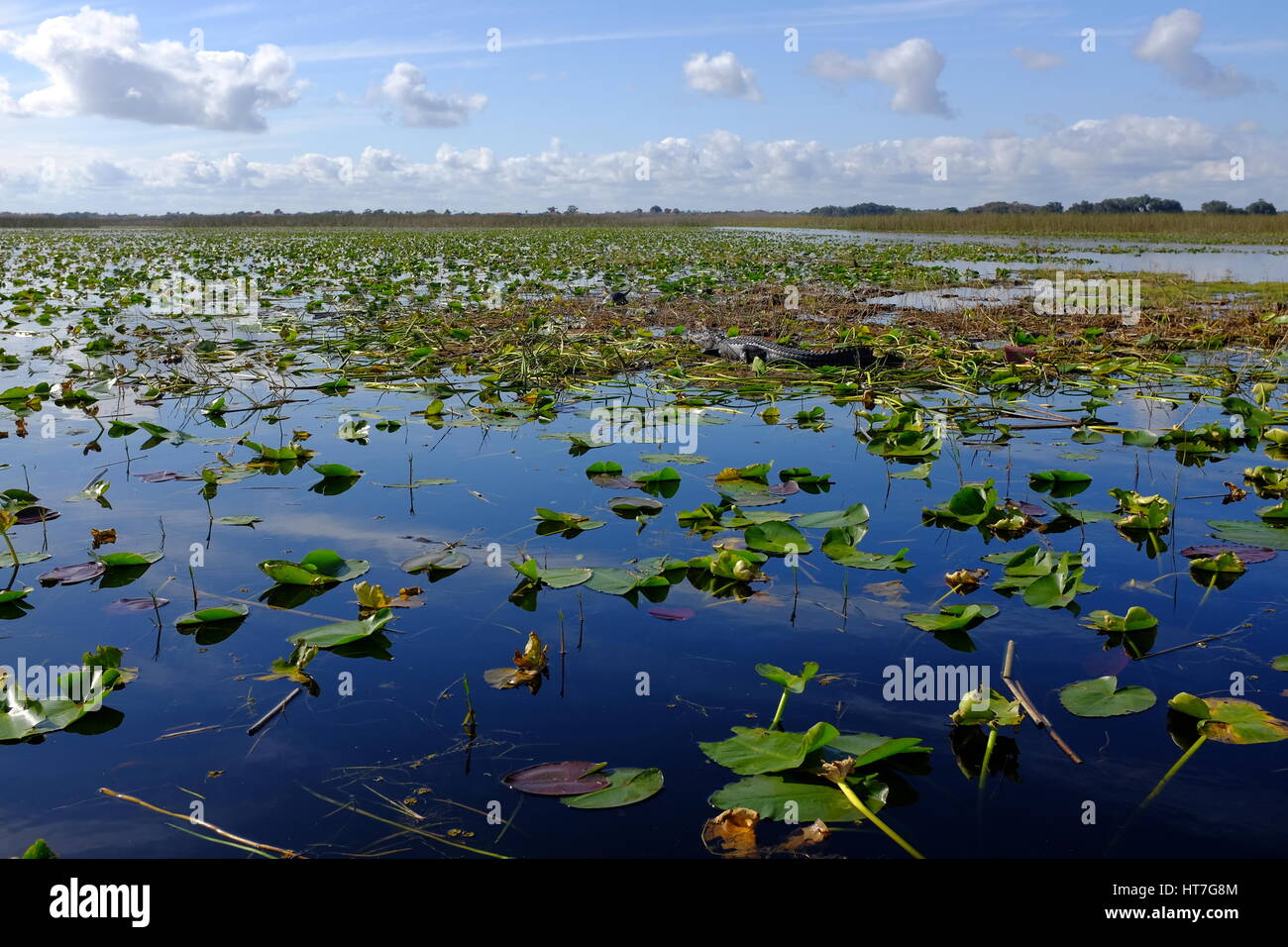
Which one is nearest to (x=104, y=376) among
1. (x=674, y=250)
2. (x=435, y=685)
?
(x=435, y=685)

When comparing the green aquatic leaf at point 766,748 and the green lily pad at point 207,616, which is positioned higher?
the green lily pad at point 207,616

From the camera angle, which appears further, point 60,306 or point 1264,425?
point 60,306

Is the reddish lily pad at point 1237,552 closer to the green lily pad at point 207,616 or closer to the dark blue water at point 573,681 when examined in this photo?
the dark blue water at point 573,681

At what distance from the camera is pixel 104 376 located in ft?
19.2

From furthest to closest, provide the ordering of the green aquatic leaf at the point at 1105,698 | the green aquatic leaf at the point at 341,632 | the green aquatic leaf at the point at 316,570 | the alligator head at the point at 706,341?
the alligator head at the point at 706,341
the green aquatic leaf at the point at 316,570
the green aquatic leaf at the point at 341,632
the green aquatic leaf at the point at 1105,698

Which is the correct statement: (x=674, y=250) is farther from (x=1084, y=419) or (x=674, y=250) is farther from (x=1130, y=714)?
(x=1130, y=714)

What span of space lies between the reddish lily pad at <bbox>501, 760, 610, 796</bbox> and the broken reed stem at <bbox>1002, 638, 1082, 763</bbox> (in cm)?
86

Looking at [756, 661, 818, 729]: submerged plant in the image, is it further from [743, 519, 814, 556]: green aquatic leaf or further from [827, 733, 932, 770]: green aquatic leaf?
[743, 519, 814, 556]: green aquatic leaf

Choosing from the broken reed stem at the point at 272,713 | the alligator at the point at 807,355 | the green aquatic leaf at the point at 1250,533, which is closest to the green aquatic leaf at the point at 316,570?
the broken reed stem at the point at 272,713

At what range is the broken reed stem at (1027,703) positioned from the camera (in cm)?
172

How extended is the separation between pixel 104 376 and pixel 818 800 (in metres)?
5.82

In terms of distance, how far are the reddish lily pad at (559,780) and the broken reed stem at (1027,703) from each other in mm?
856
